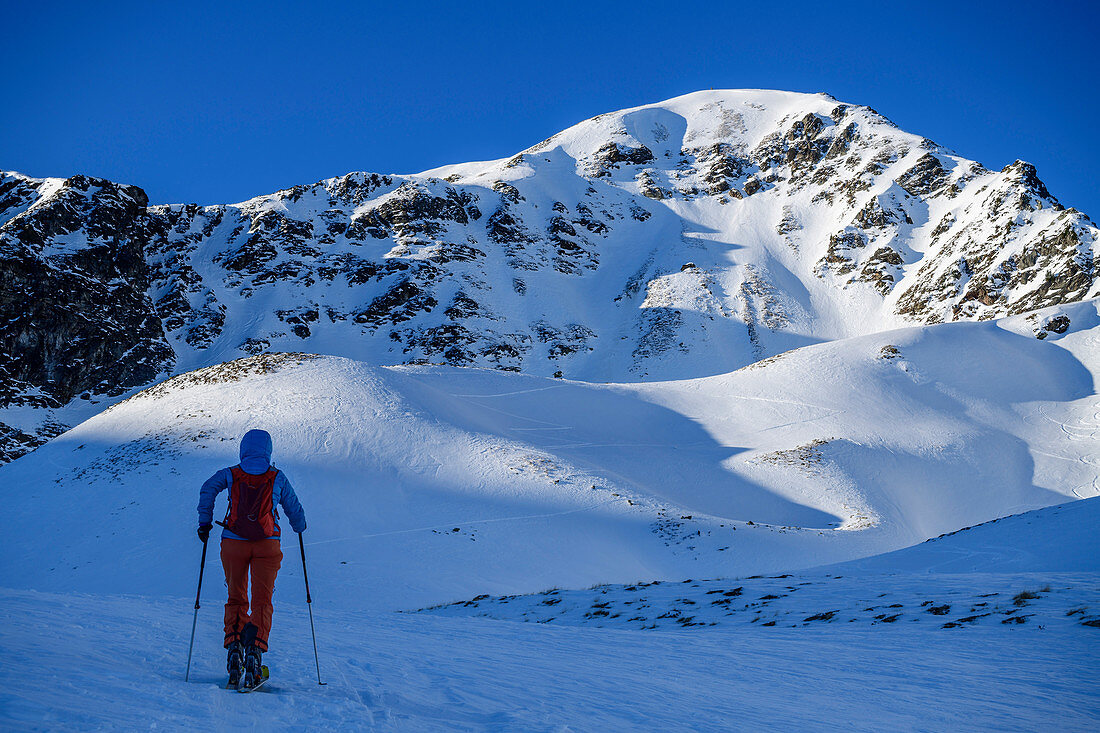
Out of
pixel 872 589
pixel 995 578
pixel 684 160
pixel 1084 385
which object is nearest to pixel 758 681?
pixel 872 589

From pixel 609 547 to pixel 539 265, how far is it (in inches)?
3012

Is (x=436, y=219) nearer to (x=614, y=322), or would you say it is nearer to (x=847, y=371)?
(x=614, y=322)

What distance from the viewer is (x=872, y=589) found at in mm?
10625

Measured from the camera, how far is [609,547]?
67.5ft

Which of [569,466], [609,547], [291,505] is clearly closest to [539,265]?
[569,466]

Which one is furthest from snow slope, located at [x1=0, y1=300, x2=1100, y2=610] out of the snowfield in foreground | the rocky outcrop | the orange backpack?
the rocky outcrop

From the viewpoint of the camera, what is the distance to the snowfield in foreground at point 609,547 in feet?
16.7

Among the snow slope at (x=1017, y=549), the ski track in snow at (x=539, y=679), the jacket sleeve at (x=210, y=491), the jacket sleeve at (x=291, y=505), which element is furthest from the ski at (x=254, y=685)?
the snow slope at (x=1017, y=549)

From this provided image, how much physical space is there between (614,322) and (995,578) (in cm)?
7209

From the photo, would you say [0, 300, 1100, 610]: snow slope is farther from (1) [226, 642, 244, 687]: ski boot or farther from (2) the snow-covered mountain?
(1) [226, 642, 244, 687]: ski boot

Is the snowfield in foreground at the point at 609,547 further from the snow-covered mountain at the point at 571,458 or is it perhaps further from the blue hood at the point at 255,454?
the blue hood at the point at 255,454

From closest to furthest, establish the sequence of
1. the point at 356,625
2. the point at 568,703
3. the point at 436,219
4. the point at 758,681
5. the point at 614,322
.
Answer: the point at 568,703, the point at 758,681, the point at 356,625, the point at 614,322, the point at 436,219

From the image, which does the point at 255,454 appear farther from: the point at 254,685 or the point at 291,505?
the point at 254,685

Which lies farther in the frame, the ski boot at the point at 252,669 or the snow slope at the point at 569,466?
the snow slope at the point at 569,466
